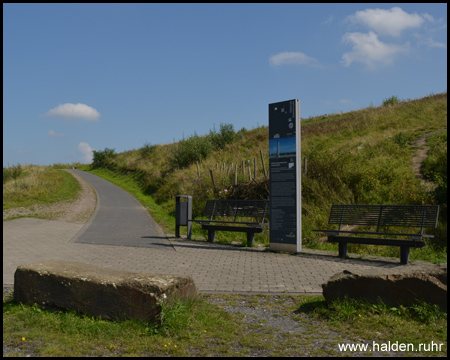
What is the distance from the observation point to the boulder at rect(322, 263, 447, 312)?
484 cm

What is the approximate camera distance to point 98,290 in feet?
16.1

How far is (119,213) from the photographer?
19.5 metres

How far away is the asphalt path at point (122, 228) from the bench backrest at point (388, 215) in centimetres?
441

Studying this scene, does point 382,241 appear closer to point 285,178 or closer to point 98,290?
point 285,178

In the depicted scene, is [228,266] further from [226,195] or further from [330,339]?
[226,195]

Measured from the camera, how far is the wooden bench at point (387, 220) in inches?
344

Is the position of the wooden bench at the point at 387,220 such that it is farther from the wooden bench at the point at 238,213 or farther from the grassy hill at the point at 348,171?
the wooden bench at the point at 238,213

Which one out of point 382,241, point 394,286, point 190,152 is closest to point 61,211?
point 190,152

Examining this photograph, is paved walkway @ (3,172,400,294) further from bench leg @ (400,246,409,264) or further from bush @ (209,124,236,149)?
bush @ (209,124,236,149)

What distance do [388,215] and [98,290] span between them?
278 inches

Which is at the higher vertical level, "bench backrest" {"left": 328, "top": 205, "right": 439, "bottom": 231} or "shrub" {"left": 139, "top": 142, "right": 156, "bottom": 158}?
"shrub" {"left": 139, "top": 142, "right": 156, "bottom": 158}

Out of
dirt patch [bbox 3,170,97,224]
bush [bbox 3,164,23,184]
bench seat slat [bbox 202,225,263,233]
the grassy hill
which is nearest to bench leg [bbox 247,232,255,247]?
bench seat slat [bbox 202,225,263,233]

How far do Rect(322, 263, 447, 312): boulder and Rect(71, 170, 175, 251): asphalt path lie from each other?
636cm

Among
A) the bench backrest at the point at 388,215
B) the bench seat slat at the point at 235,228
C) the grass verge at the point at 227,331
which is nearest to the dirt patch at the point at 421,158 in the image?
the bench backrest at the point at 388,215
